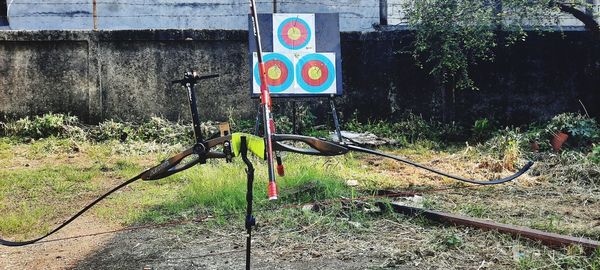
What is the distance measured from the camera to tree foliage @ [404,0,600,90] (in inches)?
251

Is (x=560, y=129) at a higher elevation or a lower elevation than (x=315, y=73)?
lower

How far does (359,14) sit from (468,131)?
2.39m

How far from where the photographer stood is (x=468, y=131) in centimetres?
688

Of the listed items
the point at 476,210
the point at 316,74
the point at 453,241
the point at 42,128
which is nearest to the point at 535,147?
the point at 316,74

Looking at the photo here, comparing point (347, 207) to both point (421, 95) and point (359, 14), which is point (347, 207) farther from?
point (359, 14)

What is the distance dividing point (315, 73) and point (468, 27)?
1818 millimetres

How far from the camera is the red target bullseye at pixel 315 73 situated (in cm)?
618

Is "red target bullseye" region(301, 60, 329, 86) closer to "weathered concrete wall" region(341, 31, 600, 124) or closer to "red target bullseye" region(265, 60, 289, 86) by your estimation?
"red target bullseye" region(265, 60, 289, 86)

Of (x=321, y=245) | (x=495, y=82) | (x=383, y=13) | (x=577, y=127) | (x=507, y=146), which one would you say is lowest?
(x=321, y=245)

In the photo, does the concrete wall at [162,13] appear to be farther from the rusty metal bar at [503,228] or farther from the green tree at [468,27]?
the rusty metal bar at [503,228]

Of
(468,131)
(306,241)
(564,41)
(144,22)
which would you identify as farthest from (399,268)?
(144,22)

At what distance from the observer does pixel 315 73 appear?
20.3ft

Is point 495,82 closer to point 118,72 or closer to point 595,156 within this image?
point 595,156

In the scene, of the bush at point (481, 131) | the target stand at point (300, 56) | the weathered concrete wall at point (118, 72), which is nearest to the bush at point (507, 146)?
the bush at point (481, 131)
